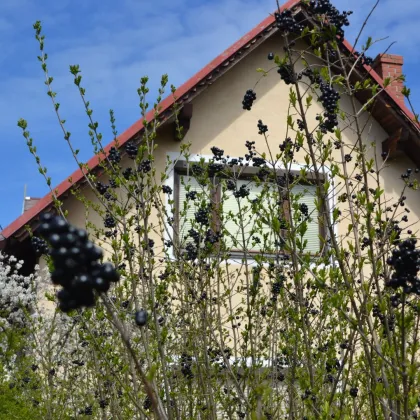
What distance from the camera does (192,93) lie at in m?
10.8

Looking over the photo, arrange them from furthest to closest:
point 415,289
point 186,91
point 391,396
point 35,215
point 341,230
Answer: point 341,230
point 186,91
point 35,215
point 391,396
point 415,289

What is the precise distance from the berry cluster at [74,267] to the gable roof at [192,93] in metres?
8.20

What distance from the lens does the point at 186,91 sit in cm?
1059

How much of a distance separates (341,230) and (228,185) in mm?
5019

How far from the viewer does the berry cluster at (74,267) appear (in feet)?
4.44

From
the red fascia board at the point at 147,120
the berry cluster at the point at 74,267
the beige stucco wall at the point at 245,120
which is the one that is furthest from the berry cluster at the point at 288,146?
the beige stucco wall at the point at 245,120

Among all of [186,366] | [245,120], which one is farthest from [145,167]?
[245,120]

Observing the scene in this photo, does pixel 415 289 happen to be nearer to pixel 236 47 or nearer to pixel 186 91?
pixel 186 91

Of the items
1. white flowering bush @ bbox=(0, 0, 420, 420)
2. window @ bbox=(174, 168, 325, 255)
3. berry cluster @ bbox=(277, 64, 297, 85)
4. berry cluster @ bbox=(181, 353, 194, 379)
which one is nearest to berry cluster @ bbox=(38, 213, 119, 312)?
white flowering bush @ bbox=(0, 0, 420, 420)

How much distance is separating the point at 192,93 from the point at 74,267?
9.63m

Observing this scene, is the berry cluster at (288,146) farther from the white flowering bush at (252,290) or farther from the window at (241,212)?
the window at (241,212)

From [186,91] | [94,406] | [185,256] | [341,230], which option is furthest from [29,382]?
[341,230]

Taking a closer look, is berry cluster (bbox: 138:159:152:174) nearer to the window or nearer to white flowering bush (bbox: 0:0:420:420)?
white flowering bush (bbox: 0:0:420:420)

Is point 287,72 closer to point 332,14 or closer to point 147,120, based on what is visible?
point 332,14
